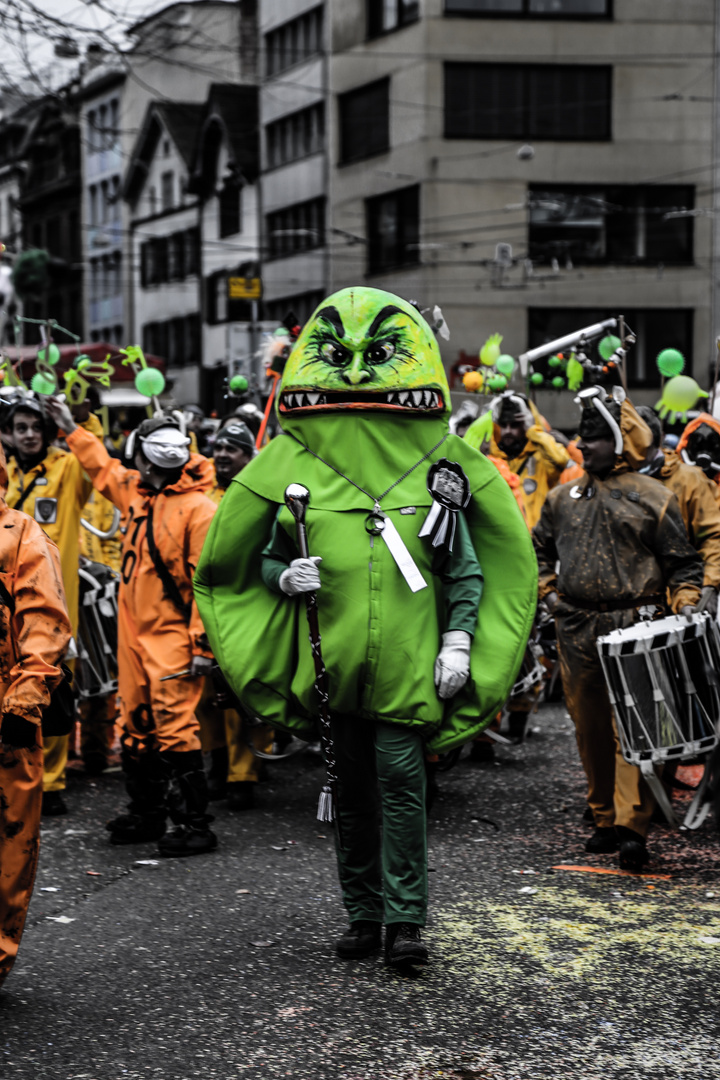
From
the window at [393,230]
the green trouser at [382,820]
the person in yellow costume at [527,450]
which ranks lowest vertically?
the green trouser at [382,820]

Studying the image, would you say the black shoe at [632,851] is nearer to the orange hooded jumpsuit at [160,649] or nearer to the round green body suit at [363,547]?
the round green body suit at [363,547]

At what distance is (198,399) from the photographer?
153 feet

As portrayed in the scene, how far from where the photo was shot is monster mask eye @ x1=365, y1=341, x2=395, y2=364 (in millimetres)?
5176

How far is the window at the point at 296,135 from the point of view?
38.4 m

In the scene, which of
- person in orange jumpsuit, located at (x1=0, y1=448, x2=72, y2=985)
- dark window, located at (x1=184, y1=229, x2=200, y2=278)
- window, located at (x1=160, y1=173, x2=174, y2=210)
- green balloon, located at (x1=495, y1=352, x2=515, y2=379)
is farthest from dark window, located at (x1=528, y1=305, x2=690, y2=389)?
person in orange jumpsuit, located at (x1=0, y1=448, x2=72, y2=985)

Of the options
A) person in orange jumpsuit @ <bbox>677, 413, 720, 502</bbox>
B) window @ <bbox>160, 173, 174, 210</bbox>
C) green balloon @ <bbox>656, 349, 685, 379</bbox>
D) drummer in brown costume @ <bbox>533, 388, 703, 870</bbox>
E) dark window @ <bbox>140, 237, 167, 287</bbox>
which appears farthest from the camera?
window @ <bbox>160, 173, 174, 210</bbox>

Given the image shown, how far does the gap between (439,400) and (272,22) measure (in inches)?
1492

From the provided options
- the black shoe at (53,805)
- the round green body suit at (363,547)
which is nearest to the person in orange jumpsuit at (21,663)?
the round green body suit at (363,547)

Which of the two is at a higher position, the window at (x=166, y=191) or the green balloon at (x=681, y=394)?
the window at (x=166, y=191)

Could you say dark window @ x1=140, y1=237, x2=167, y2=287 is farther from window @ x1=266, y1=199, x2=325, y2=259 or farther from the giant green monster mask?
the giant green monster mask

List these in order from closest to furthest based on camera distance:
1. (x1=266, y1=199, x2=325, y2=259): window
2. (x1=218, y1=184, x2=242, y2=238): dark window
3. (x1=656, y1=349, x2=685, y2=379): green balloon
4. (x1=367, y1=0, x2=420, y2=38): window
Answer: (x1=656, y1=349, x2=685, y2=379): green balloon < (x1=367, y1=0, x2=420, y2=38): window < (x1=266, y1=199, x2=325, y2=259): window < (x1=218, y1=184, x2=242, y2=238): dark window

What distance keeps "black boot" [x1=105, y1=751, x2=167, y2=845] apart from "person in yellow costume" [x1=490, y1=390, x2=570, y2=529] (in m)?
3.56

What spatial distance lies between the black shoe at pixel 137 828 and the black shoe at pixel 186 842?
7.7 inches

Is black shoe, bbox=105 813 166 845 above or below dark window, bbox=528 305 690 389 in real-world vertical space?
below
